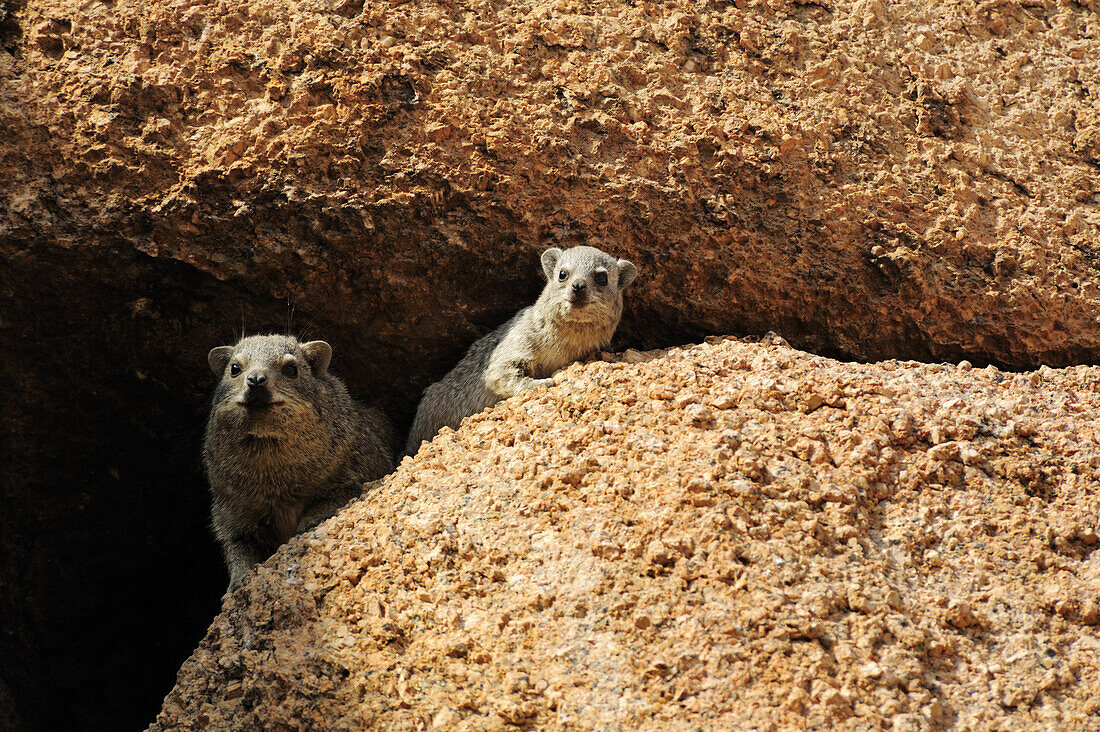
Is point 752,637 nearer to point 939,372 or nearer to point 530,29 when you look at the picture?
point 939,372

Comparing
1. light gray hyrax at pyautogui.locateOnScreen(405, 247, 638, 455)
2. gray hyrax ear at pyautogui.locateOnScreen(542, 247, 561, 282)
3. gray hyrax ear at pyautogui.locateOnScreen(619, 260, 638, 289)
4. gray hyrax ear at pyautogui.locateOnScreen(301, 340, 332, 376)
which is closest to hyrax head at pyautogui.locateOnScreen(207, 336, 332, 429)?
gray hyrax ear at pyautogui.locateOnScreen(301, 340, 332, 376)

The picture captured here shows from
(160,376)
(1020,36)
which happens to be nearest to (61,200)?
(160,376)

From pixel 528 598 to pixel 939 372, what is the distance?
114 inches

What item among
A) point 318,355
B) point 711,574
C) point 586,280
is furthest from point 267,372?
point 711,574

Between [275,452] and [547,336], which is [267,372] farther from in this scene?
[547,336]

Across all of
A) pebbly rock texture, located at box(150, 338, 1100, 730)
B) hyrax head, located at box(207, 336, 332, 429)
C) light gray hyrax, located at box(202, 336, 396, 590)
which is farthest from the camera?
light gray hyrax, located at box(202, 336, 396, 590)

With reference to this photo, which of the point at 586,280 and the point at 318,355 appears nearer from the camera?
the point at 586,280

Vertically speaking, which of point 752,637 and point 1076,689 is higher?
point 752,637

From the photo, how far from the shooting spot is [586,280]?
6.04 m

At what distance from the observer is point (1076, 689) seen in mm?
3814

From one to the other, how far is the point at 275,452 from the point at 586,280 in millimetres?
2335

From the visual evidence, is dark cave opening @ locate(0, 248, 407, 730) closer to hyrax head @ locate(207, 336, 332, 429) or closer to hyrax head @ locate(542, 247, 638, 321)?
hyrax head @ locate(207, 336, 332, 429)

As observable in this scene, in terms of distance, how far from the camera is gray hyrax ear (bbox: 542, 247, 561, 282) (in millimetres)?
6266

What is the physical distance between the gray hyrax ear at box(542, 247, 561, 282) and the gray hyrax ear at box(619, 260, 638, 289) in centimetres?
42
